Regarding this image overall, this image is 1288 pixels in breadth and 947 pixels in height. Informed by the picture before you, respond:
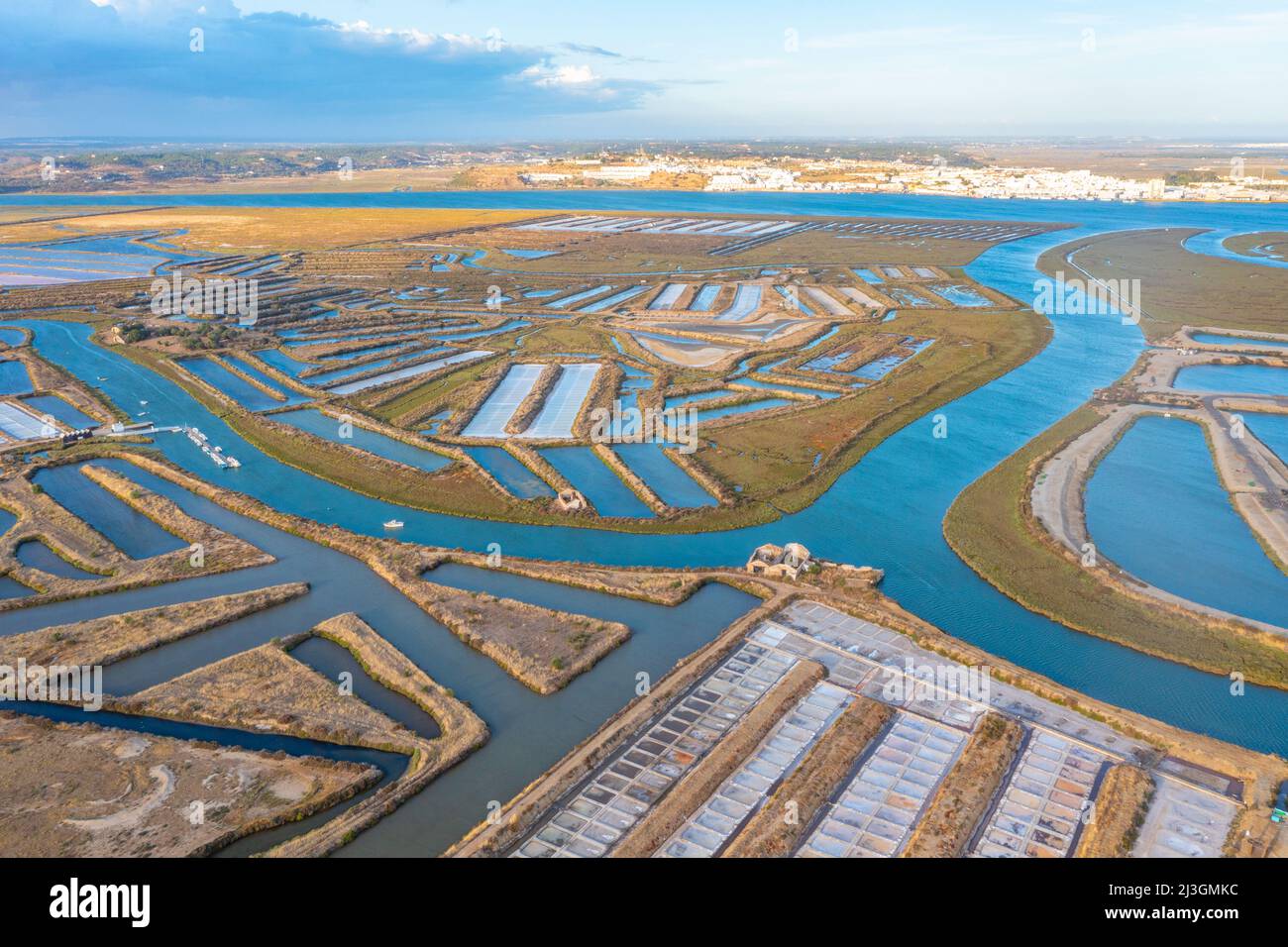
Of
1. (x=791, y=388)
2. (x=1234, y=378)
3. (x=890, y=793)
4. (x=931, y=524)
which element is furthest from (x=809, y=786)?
(x=1234, y=378)

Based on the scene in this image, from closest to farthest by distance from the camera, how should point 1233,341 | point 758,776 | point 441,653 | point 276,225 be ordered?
point 758,776, point 441,653, point 1233,341, point 276,225

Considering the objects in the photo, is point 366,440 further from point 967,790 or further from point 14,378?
point 967,790

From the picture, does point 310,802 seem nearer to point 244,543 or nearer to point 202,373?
point 244,543

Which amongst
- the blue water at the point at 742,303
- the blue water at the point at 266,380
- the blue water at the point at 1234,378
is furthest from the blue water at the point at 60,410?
the blue water at the point at 1234,378

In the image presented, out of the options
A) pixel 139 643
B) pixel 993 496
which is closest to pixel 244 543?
pixel 139 643

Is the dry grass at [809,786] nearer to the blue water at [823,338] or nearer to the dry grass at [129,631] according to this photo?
the dry grass at [129,631]

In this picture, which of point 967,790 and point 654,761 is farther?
point 654,761
